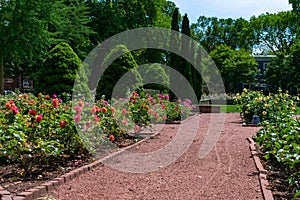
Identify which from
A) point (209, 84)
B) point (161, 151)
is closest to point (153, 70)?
point (161, 151)

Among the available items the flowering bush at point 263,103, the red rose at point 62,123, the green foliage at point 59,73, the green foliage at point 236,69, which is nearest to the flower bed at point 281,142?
the flowering bush at point 263,103

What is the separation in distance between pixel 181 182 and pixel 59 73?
27.8 ft

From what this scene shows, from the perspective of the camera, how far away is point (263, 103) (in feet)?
42.7

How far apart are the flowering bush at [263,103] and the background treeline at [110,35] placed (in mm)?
4752

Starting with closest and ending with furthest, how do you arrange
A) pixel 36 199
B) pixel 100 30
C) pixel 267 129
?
pixel 36 199 < pixel 267 129 < pixel 100 30

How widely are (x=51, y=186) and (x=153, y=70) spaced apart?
1412 cm

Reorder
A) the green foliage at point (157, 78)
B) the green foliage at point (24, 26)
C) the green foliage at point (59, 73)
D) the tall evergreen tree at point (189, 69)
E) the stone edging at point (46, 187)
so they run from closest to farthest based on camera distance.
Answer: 1. the stone edging at point (46, 187)
2. the green foliage at point (59, 73)
3. the green foliage at point (24, 26)
4. the green foliage at point (157, 78)
5. the tall evergreen tree at point (189, 69)

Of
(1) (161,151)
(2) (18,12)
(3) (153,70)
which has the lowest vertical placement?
(1) (161,151)

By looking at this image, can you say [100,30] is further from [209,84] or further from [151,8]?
[209,84]

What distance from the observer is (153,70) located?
18.3 metres

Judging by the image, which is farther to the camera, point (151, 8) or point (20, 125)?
point (151, 8)

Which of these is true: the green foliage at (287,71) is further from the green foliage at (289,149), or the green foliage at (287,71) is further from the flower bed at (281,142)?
the green foliage at (289,149)

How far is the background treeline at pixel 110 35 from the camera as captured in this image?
638 inches

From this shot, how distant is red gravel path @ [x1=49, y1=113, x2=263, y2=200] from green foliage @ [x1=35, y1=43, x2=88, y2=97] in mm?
6758
